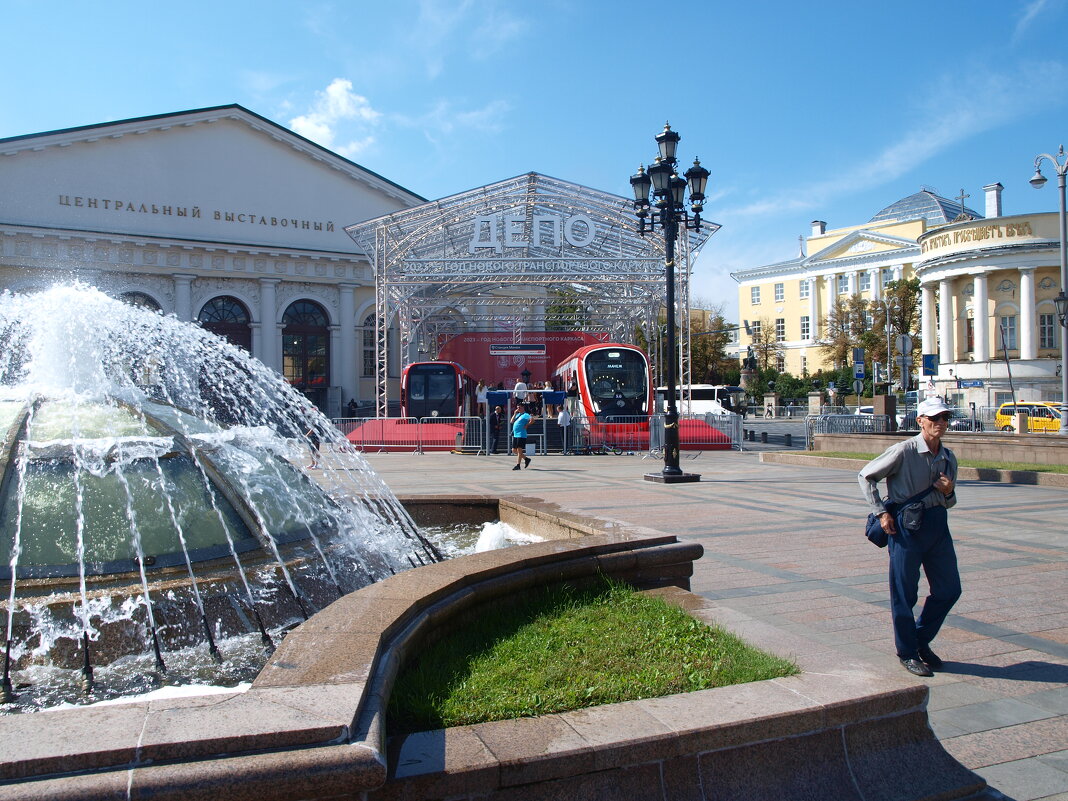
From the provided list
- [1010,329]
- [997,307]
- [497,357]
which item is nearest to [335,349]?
[497,357]

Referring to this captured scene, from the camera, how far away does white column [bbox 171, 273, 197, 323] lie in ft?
132

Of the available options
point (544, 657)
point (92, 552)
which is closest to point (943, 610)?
point (544, 657)

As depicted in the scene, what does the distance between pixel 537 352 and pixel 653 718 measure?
36530mm

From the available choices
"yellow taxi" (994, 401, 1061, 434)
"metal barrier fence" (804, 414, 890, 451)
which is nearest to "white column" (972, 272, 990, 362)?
"yellow taxi" (994, 401, 1061, 434)

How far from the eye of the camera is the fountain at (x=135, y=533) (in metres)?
4.15

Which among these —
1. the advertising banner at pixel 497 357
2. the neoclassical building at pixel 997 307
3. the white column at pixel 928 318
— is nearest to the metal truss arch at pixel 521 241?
the advertising banner at pixel 497 357

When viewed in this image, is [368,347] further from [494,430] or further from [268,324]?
[494,430]

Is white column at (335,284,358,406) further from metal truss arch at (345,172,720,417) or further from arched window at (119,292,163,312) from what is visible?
metal truss arch at (345,172,720,417)

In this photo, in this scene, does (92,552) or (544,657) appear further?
(92,552)

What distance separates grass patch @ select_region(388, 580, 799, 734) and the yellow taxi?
29592 mm

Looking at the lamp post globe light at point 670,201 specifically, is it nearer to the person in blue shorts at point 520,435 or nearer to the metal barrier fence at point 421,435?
the person in blue shorts at point 520,435

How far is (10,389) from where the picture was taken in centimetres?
638

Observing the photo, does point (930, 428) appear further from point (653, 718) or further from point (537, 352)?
point (537, 352)

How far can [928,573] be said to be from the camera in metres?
4.70
